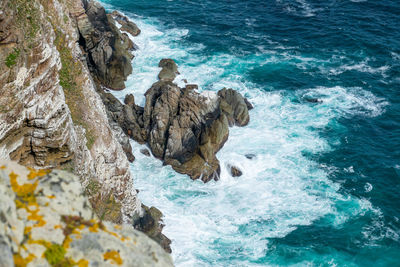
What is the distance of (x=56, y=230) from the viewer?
12.1 meters

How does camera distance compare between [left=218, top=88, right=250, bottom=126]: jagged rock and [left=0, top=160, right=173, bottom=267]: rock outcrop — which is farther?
[left=218, top=88, right=250, bottom=126]: jagged rock

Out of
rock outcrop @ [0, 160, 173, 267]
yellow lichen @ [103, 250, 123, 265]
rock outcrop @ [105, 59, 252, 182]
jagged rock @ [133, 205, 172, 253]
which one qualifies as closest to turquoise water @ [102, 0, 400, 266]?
jagged rock @ [133, 205, 172, 253]

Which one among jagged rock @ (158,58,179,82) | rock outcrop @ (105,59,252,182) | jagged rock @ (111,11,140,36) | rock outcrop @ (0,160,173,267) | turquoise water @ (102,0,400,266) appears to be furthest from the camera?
jagged rock @ (111,11,140,36)

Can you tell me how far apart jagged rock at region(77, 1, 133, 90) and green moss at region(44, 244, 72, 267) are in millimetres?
47098

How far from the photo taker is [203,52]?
76.6 m

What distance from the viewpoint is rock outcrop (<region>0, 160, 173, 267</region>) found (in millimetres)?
11312

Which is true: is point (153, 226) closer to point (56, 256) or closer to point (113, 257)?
point (113, 257)

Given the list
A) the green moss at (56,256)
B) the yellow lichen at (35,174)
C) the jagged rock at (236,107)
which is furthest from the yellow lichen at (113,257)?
the jagged rock at (236,107)

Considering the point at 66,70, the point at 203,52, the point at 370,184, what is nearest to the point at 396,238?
the point at 370,184

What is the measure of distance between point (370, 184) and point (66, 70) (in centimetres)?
3741

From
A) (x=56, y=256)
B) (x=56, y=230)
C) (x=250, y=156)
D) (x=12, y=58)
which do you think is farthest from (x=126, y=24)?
(x=56, y=256)

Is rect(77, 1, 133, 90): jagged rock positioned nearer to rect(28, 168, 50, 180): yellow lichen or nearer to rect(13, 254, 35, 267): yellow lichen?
rect(28, 168, 50, 180): yellow lichen

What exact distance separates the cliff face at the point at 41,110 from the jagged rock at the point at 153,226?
20.5 feet

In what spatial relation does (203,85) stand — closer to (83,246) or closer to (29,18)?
(29,18)
